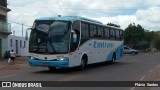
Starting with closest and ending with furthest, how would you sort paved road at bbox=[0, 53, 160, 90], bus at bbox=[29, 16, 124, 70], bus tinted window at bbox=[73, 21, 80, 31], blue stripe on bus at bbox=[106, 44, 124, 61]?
paved road at bbox=[0, 53, 160, 90] < bus at bbox=[29, 16, 124, 70] < bus tinted window at bbox=[73, 21, 80, 31] < blue stripe on bus at bbox=[106, 44, 124, 61]

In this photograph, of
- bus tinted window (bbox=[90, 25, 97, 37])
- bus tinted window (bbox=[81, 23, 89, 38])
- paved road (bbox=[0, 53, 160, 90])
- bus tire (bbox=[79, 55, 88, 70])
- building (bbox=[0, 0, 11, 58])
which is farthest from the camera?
building (bbox=[0, 0, 11, 58])

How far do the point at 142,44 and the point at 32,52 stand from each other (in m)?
75.2

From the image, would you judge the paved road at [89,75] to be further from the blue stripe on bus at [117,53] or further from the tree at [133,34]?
the tree at [133,34]

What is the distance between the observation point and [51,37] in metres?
21.5

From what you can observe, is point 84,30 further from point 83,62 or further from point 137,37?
point 137,37

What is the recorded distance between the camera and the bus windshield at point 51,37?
70.1 ft

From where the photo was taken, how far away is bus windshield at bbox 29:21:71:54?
70.1 ft

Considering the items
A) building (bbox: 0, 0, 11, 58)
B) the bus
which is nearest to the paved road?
the bus

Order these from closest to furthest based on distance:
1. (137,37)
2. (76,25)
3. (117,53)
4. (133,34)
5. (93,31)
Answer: (76,25) < (93,31) < (117,53) < (133,34) < (137,37)

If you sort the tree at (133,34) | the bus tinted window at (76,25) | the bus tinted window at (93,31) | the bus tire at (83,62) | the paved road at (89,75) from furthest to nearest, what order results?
the tree at (133,34) → the bus tinted window at (93,31) → the bus tire at (83,62) → the bus tinted window at (76,25) → the paved road at (89,75)

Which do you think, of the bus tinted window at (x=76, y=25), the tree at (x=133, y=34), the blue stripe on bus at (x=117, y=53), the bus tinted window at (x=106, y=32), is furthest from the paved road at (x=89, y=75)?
the tree at (x=133, y=34)

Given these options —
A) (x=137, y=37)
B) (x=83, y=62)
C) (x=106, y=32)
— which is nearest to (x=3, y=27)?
(x=106, y=32)

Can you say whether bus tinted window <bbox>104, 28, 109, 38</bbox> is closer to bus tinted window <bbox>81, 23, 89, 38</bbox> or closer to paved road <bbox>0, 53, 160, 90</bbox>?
bus tinted window <bbox>81, 23, 89, 38</bbox>

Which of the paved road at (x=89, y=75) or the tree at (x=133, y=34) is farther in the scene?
the tree at (x=133, y=34)
